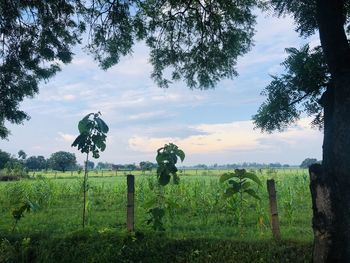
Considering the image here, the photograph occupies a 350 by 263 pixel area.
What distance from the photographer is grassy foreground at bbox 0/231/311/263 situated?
7.16 m

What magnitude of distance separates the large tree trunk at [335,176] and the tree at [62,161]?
90227mm

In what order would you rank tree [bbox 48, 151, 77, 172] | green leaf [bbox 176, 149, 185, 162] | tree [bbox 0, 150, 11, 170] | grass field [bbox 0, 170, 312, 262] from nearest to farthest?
grass field [bbox 0, 170, 312, 262] < green leaf [bbox 176, 149, 185, 162] < tree [bbox 0, 150, 11, 170] < tree [bbox 48, 151, 77, 172]

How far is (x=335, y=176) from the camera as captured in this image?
584 centimetres

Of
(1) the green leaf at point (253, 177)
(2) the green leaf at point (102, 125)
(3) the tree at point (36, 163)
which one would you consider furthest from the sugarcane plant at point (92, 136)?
(3) the tree at point (36, 163)

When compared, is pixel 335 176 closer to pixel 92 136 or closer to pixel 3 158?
pixel 92 136

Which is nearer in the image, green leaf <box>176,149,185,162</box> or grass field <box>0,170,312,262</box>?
grass field <box>0,170,312,262</box>

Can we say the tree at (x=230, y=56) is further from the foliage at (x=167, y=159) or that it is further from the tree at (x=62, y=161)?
the tree at (x=62, y=161)

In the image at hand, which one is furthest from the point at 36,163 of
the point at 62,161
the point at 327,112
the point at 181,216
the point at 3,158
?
the point at 327,112

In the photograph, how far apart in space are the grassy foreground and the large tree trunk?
1140 millimetres

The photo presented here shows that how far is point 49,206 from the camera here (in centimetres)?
1536

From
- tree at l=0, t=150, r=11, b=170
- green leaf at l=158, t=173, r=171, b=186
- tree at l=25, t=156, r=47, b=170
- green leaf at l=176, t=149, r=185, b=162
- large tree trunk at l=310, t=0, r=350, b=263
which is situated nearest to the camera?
large tree trunk at l=310, t=0, r=350, b=263

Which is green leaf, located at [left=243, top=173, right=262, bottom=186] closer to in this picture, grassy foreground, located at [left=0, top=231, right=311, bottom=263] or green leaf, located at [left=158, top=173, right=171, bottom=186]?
grassy foreground, located at [left=0, top=231, right=311, bottom=263]

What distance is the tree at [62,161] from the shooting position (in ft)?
308

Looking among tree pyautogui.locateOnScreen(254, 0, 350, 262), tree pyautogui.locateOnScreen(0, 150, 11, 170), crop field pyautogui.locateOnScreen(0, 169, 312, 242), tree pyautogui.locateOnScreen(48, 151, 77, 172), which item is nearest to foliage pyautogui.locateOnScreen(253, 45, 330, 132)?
tree pyautogui.locateOnScreen(254, 0, 350, 262)
